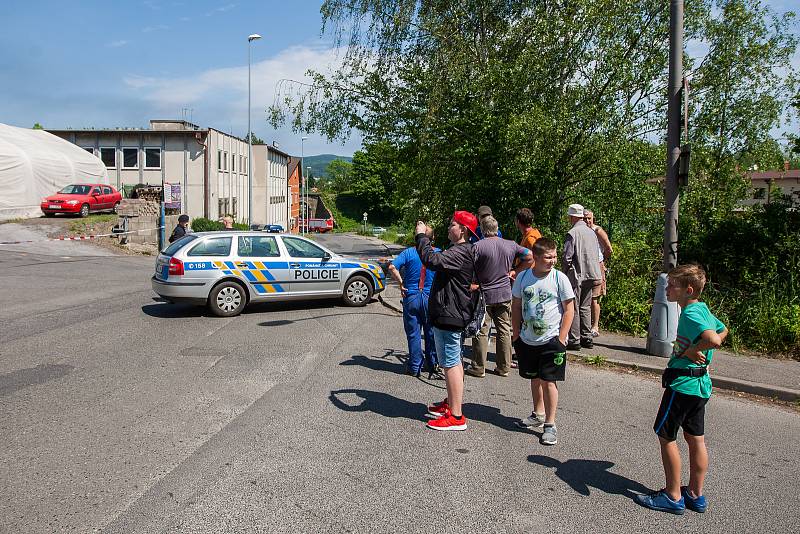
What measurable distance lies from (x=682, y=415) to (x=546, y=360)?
1.34 m

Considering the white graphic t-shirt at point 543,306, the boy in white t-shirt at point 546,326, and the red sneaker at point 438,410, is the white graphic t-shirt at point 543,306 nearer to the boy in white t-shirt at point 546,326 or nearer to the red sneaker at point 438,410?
the boy in white t-shirt at point 546,326

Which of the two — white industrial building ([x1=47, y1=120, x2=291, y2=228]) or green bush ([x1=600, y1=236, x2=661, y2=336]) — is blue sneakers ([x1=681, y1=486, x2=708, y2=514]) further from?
white industrial building ([x1=47, y1=120, x2=291, y2=228])

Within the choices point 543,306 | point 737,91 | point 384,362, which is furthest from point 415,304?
point 737,91

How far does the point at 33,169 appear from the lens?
3241 cm

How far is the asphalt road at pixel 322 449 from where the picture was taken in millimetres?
3902

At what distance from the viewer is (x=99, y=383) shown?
673 centimetres

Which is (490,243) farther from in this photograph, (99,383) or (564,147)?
(564,147)

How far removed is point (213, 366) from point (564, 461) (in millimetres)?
4384

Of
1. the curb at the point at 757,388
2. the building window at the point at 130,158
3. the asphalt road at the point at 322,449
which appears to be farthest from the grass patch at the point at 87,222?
the curb at the point at 757,388

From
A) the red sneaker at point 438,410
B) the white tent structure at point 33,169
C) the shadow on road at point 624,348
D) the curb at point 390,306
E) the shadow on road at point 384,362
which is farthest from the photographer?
the white tent structure at point 33,169

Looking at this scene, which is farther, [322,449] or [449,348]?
[449,348]

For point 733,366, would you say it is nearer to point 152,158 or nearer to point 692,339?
point 692,339

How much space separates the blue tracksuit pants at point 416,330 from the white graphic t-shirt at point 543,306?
215cm

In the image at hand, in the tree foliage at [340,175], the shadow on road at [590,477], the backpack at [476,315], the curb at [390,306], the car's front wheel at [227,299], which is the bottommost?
the shadow on road at [590,477]
